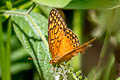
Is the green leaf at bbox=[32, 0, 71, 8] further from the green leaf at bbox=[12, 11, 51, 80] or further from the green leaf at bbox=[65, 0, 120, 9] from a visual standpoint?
the green leaf at bbox=[12, 11, 51, 80]

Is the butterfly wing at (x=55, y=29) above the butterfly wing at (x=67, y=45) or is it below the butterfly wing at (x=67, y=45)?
Answer: above

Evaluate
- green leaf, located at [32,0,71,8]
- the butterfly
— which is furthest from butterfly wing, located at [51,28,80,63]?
green leaf, located at [32,0,71,8]

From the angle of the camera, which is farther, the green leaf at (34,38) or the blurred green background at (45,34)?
the green leaf at (34,38)

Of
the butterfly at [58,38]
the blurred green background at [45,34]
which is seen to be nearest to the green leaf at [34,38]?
the blurred green background at [45,34]

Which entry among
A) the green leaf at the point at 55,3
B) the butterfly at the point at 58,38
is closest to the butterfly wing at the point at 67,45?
the butterfly at the point at 58,38

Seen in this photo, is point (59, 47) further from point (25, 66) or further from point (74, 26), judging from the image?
point (25, 66)

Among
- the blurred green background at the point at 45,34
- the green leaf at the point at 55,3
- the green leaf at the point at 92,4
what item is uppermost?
the green leaf at the point at 55,3

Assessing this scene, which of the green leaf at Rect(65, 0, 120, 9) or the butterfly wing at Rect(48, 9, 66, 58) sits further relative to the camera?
the butterfly wing at Rect(48, 9, 66, 58)

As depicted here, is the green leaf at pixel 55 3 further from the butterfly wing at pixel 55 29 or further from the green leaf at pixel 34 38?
the green leaf at pixel 34 38
